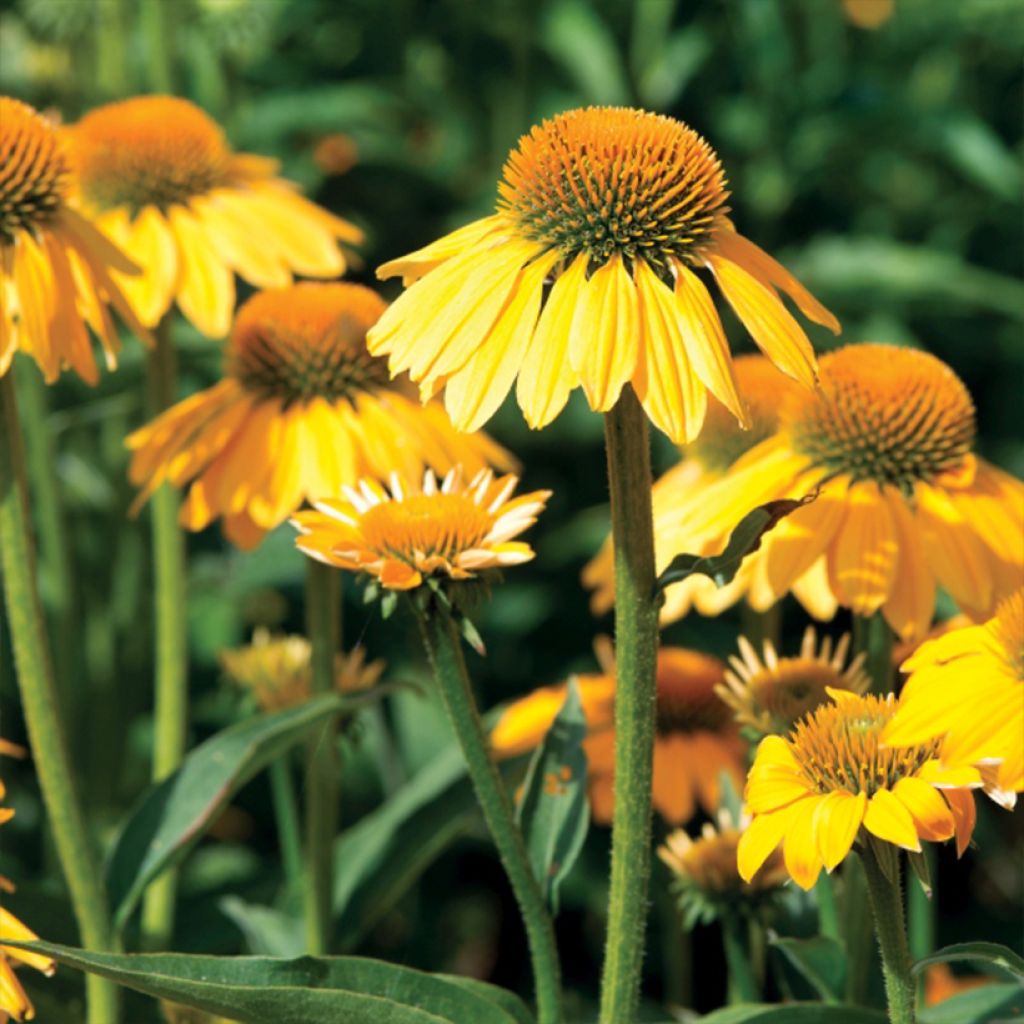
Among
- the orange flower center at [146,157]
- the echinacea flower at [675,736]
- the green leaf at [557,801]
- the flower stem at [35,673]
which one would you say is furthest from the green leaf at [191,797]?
the orange flower center at [146,157]

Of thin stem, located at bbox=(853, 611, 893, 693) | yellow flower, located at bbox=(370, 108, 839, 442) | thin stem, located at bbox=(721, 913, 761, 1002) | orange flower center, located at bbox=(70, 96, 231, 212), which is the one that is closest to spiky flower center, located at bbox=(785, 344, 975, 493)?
thin stem, located at bbox=(853, 611, 893, 693)

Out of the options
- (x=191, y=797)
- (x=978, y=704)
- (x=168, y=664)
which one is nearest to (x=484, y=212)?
(x=168, y=664)

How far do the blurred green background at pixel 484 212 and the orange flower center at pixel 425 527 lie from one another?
0.83 m

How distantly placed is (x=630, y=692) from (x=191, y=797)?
0.56 meters

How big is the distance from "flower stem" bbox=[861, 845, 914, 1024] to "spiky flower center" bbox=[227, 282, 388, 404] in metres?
0.89

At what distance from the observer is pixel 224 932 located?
2100 millimetres

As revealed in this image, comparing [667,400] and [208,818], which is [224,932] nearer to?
[208,818]

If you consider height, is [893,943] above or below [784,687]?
below

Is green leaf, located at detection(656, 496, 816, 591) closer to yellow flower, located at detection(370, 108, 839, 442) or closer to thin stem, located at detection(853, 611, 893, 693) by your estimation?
yellow flower, located at detection(370, 108, 839, 442)

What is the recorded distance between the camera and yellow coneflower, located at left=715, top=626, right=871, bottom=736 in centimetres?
134

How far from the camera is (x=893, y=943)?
107 cm

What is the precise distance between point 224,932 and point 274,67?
190cm

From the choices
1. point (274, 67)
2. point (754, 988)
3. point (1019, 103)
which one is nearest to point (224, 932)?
point (754, 988)

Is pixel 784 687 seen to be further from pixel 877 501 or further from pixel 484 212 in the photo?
pixel 484 212
